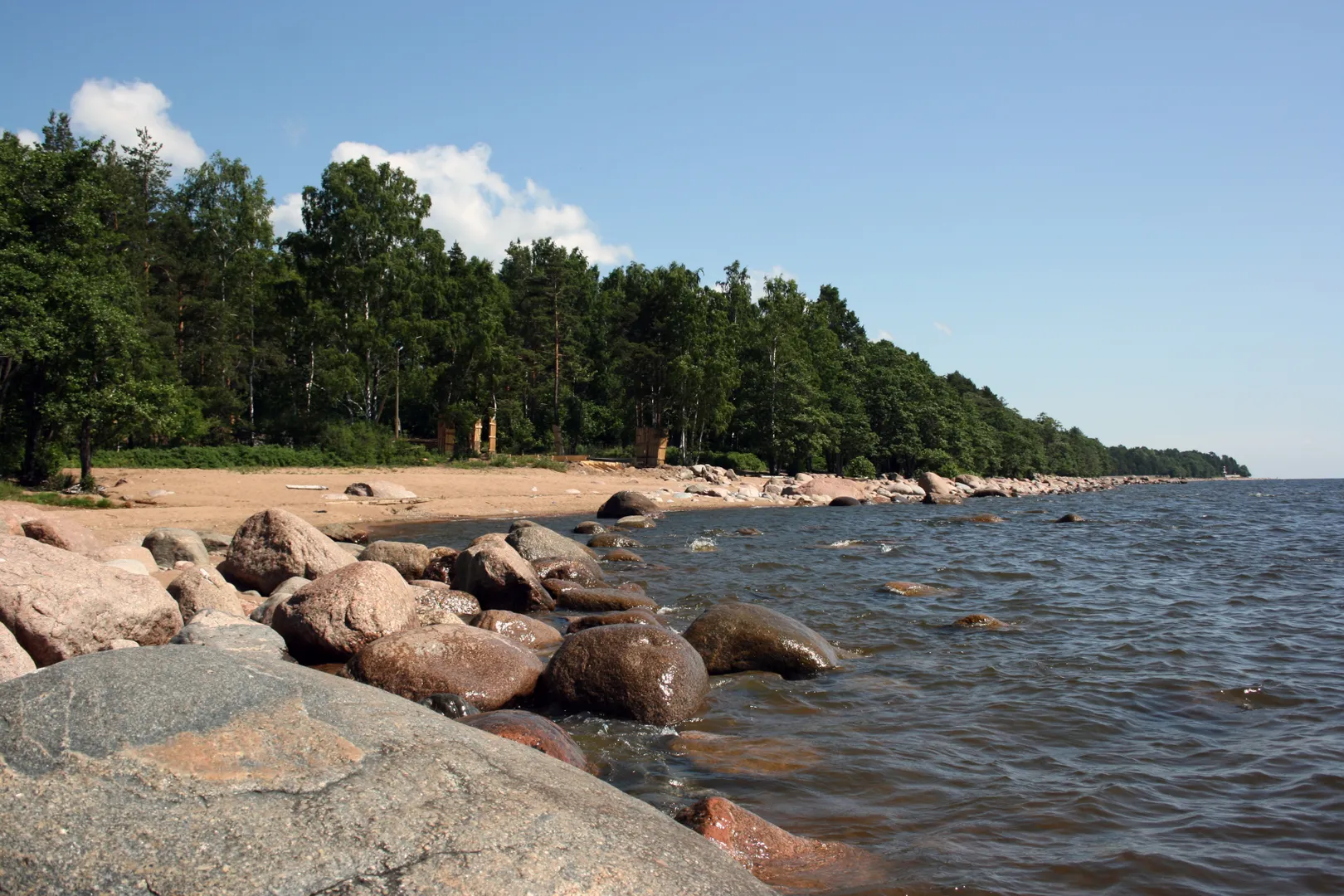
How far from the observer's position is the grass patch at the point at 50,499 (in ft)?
64.0

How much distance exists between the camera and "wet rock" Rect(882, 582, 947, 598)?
533 inches

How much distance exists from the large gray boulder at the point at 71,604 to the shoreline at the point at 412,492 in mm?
7830

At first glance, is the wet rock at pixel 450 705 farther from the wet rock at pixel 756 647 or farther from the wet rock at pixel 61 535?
the wet rock at pixel 61 535

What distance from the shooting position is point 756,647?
8711mm

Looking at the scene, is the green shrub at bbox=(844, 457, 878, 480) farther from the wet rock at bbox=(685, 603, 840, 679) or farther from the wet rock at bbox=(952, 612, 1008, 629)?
the wet rock at bbox=(685, 603, 840, 679)

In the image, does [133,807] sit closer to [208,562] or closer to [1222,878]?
[1222,878]

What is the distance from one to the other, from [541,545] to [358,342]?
98.3ft

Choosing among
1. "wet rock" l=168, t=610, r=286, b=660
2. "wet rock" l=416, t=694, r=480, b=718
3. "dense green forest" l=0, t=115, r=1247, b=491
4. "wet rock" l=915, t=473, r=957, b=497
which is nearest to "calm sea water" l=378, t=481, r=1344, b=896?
"wet rock" l=416, t=694, r=480, b=718

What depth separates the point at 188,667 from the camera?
374cm

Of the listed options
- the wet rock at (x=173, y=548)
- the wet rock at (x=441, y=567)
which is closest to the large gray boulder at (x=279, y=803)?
the wet rock at (x=441, y=567)

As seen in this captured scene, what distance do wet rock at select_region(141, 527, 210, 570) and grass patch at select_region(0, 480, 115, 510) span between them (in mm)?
8941

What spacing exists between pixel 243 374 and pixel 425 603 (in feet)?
122

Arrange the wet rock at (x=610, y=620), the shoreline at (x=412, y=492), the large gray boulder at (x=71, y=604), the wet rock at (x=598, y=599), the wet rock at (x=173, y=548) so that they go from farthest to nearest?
1. the shoreline at (x=412, y=492)
2. the wet rock at (x=173, y=548)
3. the wet rock at (x=598, y=599)
4. the wet rock at (x=610, y=620)
5. the large gray boulder at (x=71, y=604)

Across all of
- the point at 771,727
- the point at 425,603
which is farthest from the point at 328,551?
the point at 771,727
